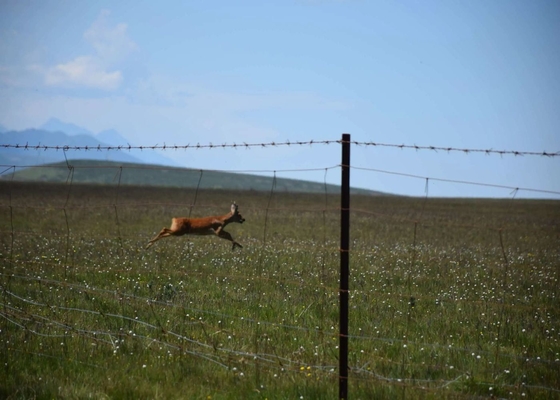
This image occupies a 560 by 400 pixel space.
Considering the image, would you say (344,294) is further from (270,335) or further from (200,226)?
(200,226)

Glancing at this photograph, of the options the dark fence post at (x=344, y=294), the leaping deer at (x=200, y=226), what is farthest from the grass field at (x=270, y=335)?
the leaping deer at (x=200, y=226)

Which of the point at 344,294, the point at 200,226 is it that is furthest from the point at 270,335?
the point at 200,226

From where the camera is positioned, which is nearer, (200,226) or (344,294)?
(344,294)

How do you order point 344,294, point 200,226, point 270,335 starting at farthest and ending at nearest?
point 200,226 → point 270,335 → point 344,294

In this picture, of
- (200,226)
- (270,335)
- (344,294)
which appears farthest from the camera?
(200,226)

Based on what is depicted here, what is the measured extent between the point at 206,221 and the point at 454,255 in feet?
28.0

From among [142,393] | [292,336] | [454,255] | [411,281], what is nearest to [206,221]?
[454,255]

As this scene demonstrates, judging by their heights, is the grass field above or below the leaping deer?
below

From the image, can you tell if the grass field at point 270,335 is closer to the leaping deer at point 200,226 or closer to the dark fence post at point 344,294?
the dark fence post at point 344,294

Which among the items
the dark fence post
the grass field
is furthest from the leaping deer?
the dark fence post

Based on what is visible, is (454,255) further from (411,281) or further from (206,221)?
(206,221)

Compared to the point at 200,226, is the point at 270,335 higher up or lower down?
lower down

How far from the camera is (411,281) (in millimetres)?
12258

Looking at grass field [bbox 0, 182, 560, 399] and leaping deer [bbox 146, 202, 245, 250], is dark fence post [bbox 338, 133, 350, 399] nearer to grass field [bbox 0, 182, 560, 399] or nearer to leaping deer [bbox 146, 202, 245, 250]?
grass field [bbox 0, 182, 560, 399]
